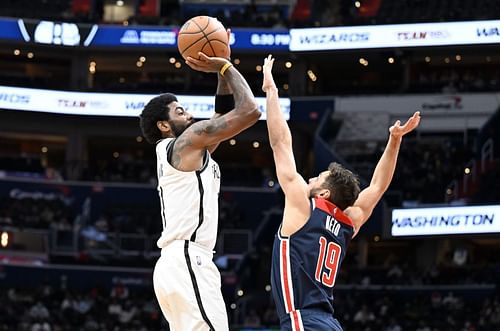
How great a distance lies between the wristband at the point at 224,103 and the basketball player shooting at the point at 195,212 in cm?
10

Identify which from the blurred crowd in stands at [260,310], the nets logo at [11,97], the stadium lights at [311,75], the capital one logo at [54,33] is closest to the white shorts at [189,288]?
the blurred crowd in stands at [260,310]

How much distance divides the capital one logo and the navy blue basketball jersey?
32.6 metres

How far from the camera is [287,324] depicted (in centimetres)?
674

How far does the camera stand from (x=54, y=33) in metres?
38.5

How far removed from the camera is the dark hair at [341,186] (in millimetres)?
6875

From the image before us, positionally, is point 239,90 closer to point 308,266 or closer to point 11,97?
point 308,266

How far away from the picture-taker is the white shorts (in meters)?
7.21

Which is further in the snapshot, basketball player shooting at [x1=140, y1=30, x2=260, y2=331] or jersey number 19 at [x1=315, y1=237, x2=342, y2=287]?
basketball player shooting at [x1=140, y1=30, x2=260, y2=331]

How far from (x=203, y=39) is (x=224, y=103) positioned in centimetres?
46

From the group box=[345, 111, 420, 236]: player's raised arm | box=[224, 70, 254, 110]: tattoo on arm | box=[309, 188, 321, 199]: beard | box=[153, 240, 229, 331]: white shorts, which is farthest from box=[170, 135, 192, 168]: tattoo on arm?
box=[345, 111, 420, 236]: player's raised arm

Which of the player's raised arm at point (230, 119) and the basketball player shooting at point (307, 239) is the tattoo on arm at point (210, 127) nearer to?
the player's raised arm at point (230, 119)

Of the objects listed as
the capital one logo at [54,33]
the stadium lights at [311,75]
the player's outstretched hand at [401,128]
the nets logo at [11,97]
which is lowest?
the player's outstretched hand at [401,128]

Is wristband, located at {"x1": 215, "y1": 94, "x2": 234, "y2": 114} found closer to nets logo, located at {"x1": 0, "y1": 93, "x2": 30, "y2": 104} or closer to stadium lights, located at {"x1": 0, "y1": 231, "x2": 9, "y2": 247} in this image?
stadium lights, located at {"x1": 0, "y1": 231, "x2": 9, "y2": 247}

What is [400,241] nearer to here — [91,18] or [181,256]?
[91,18]
